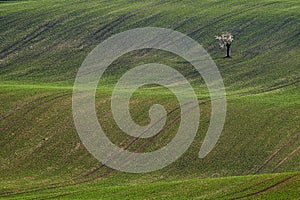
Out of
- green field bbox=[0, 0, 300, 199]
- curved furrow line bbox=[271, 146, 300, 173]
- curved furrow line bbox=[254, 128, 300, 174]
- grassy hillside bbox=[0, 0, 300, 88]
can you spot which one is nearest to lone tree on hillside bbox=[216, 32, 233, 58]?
grassy hillside bbox=[0, 0, 300, 88]

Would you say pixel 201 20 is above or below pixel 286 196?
above

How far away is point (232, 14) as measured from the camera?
11244 cm

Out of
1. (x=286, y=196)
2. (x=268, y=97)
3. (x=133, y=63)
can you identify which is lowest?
(x=286, y=196)

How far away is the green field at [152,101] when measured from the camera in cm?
4312

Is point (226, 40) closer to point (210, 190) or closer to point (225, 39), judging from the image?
point (225, 39)

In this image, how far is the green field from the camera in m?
43.1

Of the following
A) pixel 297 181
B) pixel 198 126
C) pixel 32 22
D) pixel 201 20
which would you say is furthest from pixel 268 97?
pixel 32 22

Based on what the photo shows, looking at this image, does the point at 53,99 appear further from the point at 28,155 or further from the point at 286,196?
the point at 286,196

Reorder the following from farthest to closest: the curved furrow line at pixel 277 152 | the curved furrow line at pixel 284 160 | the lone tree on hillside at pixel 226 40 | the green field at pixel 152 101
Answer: the lone tree on hillside at pixel 226 40
the curved furrow line at pixel 277 152
the curved furrow line at pixel 284 160
the green field at pixel 152 101

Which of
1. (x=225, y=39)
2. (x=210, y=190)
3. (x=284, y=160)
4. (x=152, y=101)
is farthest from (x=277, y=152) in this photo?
(x=225, y=39)

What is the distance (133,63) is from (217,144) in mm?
41605

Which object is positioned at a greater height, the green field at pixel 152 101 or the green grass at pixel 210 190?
the green field at pixel 152 101

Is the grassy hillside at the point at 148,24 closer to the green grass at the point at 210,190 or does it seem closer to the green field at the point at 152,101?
the green field at the point at 152,101

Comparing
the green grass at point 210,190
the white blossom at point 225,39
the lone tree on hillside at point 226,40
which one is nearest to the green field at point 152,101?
the green grass at point 210,190
